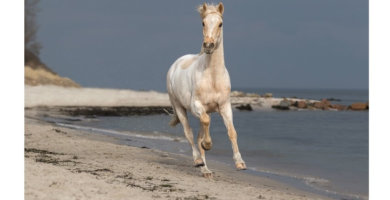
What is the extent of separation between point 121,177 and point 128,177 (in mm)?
173

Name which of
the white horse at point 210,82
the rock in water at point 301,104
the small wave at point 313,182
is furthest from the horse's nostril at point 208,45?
the rock in water at point 301,104

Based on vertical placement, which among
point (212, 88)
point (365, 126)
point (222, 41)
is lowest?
point (365, 126)

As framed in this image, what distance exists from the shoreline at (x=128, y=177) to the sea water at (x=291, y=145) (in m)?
2.39

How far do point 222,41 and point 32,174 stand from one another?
4.43 metres

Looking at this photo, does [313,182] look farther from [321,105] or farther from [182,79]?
[321,105]

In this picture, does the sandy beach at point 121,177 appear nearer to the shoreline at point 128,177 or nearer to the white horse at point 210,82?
the shoreline at point 128,177

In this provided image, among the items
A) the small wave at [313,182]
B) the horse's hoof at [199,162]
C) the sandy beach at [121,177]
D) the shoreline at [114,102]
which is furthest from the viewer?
the shoreline at [114,102]

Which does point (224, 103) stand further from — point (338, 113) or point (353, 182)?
A: point (338, 113)

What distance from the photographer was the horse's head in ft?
34.3

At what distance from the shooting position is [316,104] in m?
68.1

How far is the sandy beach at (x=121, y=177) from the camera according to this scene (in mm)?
9492

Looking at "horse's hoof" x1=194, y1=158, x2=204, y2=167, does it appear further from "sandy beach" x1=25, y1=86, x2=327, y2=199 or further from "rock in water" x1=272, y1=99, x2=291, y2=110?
"rock in water" x1=272, y1=99, x2=291, y2=110
